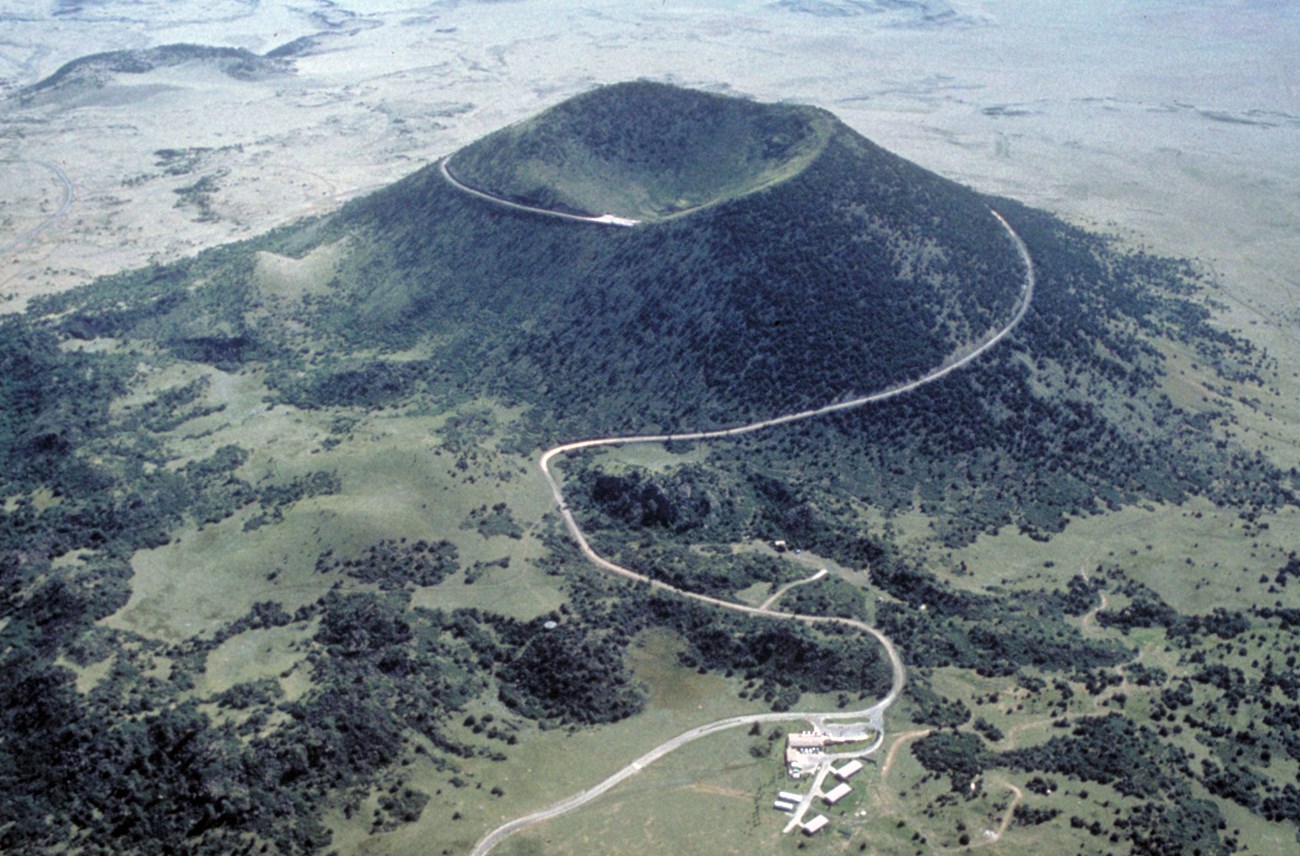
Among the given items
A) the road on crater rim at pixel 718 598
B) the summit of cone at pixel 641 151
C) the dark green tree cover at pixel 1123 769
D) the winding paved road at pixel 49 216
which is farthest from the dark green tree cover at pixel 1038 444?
the winding paved road at pixel 49 216

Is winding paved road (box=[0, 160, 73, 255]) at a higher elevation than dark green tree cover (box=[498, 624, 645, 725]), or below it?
higher

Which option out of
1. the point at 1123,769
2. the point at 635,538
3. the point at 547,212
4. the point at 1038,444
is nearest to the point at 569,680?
the point at 635,538

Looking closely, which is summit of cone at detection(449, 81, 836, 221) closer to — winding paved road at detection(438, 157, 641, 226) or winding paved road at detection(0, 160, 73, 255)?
winding paved road at detection(438, 157, 641, 226)

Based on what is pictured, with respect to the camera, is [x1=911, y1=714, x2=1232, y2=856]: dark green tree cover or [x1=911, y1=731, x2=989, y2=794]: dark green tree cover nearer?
[x1=911, y1=714, x2=1232, y2=856]: dark green tree cover

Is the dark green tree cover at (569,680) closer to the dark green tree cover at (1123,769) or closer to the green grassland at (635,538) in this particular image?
the green grassland at (635,538)

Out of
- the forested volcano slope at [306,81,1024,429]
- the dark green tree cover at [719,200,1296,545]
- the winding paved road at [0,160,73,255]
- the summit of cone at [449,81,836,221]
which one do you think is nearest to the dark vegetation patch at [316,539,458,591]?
the forested volcano slope at [306,81,1024,429]

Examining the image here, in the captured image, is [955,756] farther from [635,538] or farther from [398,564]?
[398,564]

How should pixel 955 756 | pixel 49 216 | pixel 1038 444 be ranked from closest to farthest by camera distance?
1. pixel 955 756
2. pixel 1038 444
3. pixel 49 216

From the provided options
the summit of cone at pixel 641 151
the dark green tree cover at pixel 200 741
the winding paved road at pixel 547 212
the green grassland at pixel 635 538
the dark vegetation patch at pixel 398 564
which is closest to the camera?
the dark green tree cover at pixel 200 741

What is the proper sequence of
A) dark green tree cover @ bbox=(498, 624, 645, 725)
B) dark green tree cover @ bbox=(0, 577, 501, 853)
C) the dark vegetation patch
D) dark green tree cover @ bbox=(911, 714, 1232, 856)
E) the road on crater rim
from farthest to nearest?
1. the dark vegetation patch
2. dark green tree cover @ bbox=(498, 624, 645, 725)
3. the road on crater rim
4. dark green tree cover @ bbox=(0, 577, 501, 853)
5. dark green tree cover @ bbox=(911, 714, 1232, 856)
